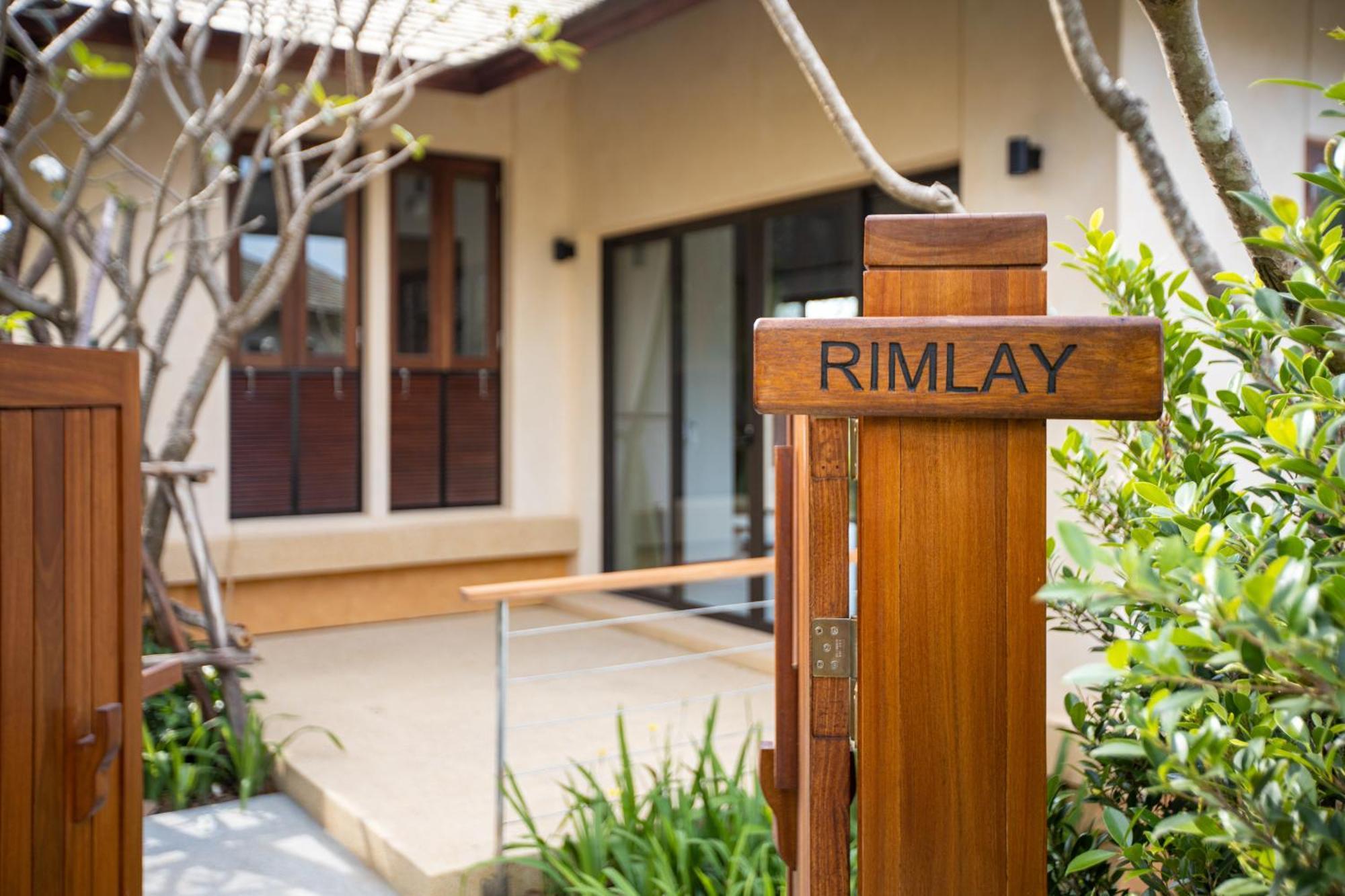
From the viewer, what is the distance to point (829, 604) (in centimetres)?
110

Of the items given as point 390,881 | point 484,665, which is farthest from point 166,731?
point 484,665

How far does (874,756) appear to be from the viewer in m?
1.04

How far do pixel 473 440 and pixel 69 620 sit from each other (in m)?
5.19

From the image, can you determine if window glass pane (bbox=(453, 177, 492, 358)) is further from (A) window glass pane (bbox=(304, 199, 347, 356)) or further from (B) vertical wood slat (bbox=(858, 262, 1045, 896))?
(B) vertical wood slat (bbox=(858, 262, 1045, 896))

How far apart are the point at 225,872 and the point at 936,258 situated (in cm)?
301

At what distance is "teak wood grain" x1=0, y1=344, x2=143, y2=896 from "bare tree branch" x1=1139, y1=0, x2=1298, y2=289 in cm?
151

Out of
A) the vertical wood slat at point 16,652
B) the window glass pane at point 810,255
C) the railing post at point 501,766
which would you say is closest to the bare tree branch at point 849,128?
the vertical wood slat at point 16,652

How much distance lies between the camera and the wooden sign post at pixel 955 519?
102cm

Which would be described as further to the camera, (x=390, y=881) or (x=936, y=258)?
(x=390, y=881)

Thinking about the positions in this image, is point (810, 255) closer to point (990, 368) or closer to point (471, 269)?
point (471, 269)

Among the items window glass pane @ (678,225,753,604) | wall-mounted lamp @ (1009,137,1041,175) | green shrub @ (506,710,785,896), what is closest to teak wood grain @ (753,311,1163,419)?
green shrub @ (506,710,785,896)

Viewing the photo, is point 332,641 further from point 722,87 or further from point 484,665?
point 722,87

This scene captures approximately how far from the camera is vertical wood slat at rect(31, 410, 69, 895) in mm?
1749

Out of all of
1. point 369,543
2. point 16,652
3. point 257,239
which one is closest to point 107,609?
point 16,652
